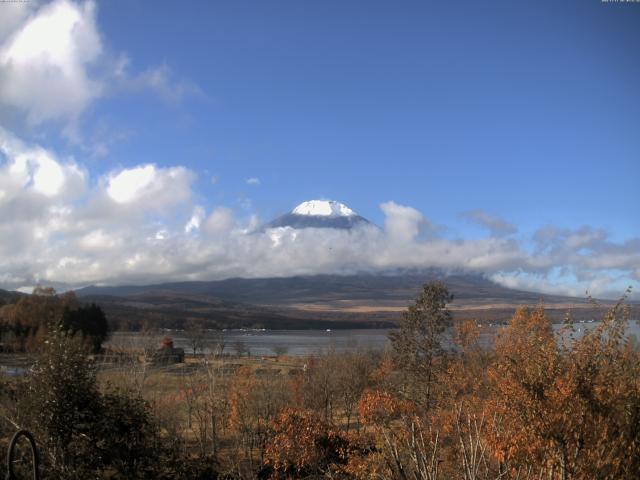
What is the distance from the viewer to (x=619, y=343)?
1434cm

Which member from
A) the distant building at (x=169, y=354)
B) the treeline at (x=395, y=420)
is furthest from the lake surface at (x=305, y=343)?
the treeline at (x=395, y=420)

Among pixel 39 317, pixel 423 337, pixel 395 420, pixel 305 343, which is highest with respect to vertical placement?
pixel 423 337

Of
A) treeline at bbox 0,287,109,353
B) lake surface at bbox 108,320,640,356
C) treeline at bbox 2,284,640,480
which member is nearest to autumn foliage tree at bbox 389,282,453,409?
treeline at bbox 2,284,640,480

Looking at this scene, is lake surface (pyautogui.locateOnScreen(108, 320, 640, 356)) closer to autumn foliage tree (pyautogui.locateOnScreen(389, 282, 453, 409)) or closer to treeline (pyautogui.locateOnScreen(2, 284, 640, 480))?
treeline (pyautogui.locateOnScreen(2, 284, 640, 480))

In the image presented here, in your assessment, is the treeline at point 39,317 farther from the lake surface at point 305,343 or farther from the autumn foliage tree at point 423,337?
the autumn foliage tree at point 423,337

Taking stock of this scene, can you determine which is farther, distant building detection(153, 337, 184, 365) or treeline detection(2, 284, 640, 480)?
distant building detection(153, 337, 184, 365)

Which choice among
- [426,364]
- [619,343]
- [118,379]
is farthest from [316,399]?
[619,343]

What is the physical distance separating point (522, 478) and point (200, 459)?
1573 centimetres

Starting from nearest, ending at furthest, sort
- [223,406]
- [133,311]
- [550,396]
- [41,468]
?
1. [550,396]
2. [41,468]
3. [223,406]
4. [133,311]

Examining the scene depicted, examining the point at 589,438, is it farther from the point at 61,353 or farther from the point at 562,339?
the point at 61,353

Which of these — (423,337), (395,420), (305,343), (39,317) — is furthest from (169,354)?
(305,343)

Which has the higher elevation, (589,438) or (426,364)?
(589,438)

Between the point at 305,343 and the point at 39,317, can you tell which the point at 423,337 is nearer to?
the point at 39,317

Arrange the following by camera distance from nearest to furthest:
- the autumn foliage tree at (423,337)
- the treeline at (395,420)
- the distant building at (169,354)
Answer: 1. the treeline at (395,420)
2. the autumn foliage tree at (423,337)
3. the distant building at (169,354)
